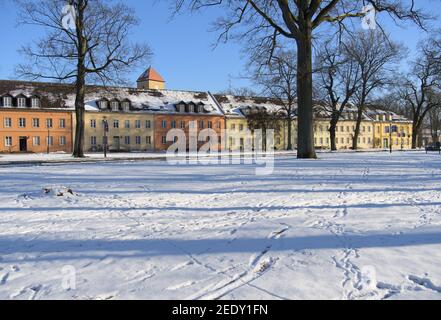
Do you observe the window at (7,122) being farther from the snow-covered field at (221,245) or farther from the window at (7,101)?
the snow-covered field at (221,245)

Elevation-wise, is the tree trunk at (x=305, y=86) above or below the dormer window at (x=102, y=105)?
below

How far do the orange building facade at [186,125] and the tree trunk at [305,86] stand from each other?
46.1m

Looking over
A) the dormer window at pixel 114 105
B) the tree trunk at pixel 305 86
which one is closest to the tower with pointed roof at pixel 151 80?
the dormer window at pixel 114 105

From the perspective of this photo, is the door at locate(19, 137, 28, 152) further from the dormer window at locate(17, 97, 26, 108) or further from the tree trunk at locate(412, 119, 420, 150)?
the tree trunk at locate(412, 119, 420, 150)

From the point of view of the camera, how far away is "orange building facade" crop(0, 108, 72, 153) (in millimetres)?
58406

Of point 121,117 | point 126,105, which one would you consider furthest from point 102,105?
point 126,105

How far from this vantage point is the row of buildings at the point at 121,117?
59.2 m

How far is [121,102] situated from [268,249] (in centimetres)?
6291

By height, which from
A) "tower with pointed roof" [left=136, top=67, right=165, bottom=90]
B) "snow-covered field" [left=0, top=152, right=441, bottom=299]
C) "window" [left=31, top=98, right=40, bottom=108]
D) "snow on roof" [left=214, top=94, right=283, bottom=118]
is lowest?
"snow-covered field" [left=0, top=152, right=441, bottom=299]

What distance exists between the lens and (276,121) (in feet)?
220

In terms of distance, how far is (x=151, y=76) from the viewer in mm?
86438

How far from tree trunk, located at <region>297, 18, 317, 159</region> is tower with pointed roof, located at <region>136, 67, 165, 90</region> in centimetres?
6402

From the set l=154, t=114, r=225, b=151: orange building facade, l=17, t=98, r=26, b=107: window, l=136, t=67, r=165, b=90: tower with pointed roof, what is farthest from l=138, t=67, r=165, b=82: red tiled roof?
l=17, t=98, r=26, b=107: window
